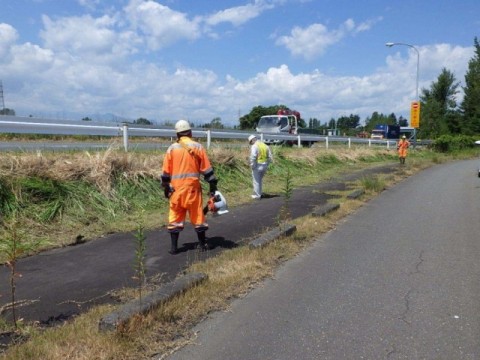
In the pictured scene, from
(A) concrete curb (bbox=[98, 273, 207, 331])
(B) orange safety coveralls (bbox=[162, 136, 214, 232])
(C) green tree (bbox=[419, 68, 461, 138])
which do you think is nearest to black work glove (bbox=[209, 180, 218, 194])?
(B) orange safety coveralls (bbox=[162, 136, 214, 232])

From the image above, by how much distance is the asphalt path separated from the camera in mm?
4516

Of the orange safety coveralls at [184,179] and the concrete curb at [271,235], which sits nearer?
the orange safety coveralls at [184,179]

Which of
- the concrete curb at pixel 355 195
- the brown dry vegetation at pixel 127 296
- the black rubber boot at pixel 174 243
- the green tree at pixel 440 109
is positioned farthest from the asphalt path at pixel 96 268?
the green tree at pixel 440 109

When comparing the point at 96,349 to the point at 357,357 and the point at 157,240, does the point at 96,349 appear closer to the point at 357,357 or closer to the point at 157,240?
the point at 357,357

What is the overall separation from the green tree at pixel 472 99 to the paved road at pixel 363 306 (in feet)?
208

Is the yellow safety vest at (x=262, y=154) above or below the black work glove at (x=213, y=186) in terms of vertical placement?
above

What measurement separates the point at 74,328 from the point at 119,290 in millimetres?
1062

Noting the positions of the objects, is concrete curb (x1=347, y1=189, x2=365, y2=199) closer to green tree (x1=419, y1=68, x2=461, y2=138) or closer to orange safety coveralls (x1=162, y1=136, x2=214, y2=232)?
orange safety coveralls (x1=162, y1=136, x2=214, y2=232)

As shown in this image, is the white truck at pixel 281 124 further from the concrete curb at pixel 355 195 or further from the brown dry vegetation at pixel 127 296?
the brown dry vegetation at pixel 127 296

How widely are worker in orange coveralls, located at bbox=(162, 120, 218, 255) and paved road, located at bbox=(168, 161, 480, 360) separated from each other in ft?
5.16

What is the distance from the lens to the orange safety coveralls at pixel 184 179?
6273 mm

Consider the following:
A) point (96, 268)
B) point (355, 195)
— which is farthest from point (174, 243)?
point (355, 195)

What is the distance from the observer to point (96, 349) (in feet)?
11.3

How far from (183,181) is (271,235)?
67.6 inches
